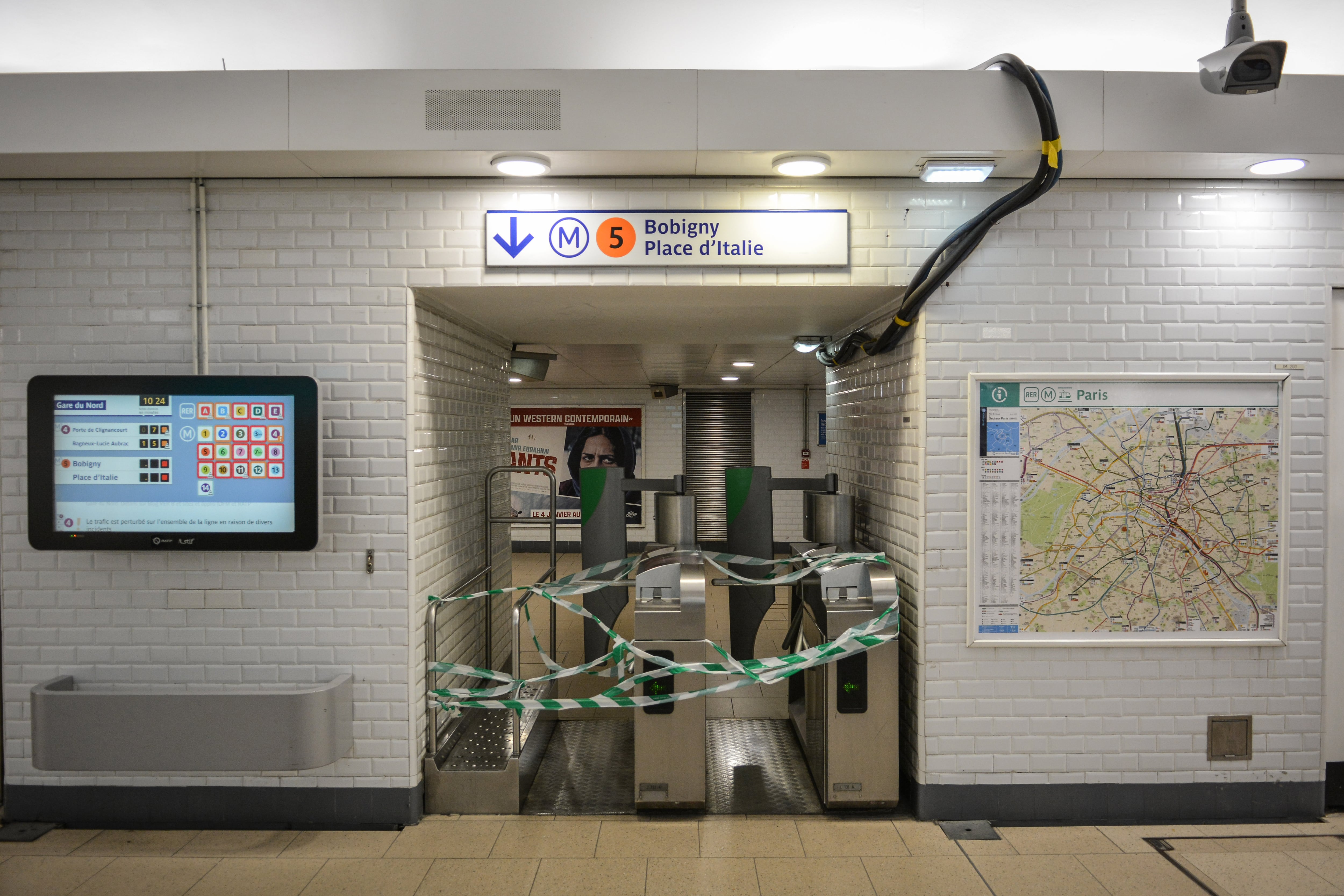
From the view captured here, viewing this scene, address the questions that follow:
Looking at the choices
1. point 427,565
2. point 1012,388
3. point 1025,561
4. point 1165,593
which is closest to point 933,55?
point 1012,388

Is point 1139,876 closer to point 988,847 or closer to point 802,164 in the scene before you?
point 988,847

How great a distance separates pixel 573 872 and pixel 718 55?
3.53m

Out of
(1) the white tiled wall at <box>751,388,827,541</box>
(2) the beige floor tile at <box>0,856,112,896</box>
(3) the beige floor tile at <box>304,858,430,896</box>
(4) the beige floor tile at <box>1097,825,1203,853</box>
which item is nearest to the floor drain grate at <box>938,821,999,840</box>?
(4) the beige floor tile at <box>1097,825,1203,853</box>

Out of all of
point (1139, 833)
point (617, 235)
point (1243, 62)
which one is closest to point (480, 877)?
point (617, 235)

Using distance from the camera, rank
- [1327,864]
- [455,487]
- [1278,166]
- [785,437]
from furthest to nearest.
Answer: [785,437]
[455,487]
[1278,166]
[1327,864]

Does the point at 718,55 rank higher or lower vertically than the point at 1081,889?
higher

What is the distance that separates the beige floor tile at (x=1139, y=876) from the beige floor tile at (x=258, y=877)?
3.05 metres

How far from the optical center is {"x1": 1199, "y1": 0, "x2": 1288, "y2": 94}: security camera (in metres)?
2.62

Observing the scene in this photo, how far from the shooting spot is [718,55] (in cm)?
339

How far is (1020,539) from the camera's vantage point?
10.8 feet

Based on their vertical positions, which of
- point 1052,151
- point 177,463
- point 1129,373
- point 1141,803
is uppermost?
point 1052,151

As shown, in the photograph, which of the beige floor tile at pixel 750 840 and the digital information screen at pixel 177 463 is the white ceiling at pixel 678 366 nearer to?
the digital information screen at pixel 177 463

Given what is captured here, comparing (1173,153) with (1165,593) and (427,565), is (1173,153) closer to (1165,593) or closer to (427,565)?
(1165,593)

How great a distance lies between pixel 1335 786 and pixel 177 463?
17.3 feet
